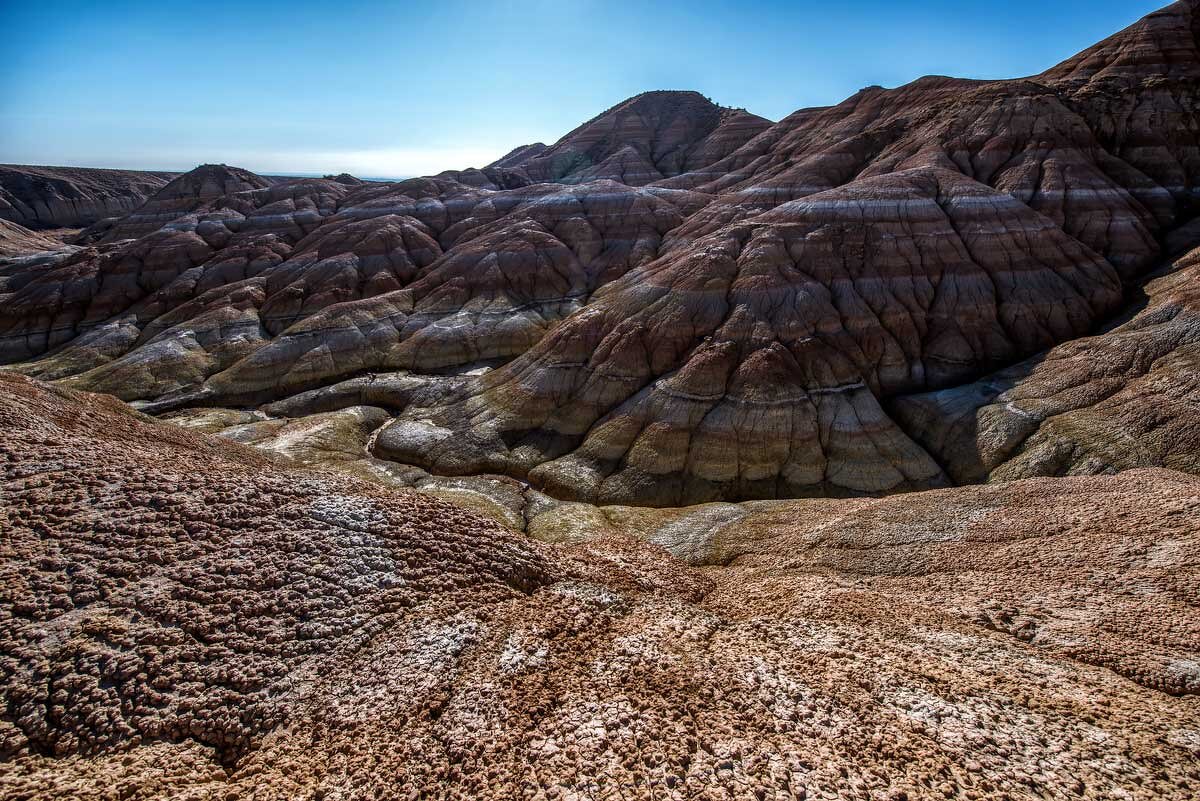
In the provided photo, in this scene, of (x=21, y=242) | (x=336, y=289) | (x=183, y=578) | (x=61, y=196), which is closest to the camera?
(x=183, y=578)

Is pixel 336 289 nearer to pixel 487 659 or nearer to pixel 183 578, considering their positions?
pixel 183 578

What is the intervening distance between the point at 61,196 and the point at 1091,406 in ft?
891

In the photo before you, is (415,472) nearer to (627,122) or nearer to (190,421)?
(190,421)

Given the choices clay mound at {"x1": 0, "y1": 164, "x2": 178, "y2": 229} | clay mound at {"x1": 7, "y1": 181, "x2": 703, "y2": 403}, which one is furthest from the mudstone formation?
clay mound at {"x1": 0, "y1": 164, "x2": 178, "y2": 229}

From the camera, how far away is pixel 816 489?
41.2 m

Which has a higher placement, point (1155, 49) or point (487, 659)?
point (1155, 49)

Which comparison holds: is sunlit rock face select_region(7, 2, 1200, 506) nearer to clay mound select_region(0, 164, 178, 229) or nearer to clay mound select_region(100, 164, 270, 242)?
clay mound select_region(100, 164, 270, 242)

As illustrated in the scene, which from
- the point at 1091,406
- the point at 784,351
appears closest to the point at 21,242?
the point at 784,351

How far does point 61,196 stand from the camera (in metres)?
180

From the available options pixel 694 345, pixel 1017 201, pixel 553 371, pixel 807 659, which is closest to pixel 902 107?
pixel 1017 201

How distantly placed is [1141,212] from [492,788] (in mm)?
82199

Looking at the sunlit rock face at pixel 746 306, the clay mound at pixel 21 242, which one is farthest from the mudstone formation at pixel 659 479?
the clay mound at pixel 21 242

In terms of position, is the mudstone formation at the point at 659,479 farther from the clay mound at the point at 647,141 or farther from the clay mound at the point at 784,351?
the clay mound at the point at 647,141

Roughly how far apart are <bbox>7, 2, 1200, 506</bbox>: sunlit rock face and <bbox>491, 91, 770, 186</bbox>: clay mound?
3480 cm
